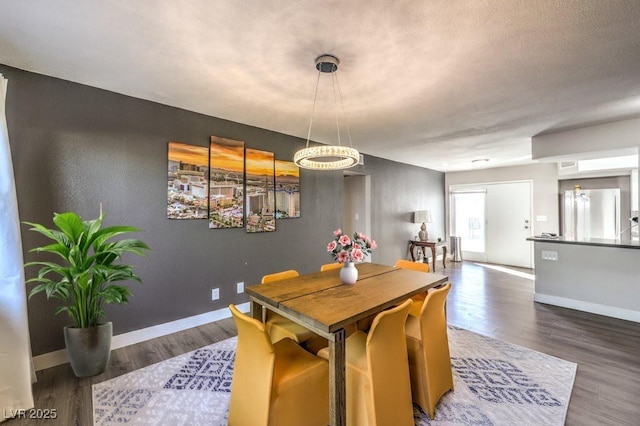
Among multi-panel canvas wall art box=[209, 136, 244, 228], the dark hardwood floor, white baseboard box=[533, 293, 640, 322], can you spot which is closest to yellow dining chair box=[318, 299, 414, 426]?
the dark hardwood floor

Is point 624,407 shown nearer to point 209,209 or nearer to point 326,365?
point 326,365

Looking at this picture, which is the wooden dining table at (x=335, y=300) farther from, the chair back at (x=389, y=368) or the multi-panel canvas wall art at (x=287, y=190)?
the multi-panel canvas wall art at (x=287, y=190)

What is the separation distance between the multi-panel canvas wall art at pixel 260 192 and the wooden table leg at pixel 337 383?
92.3 inches

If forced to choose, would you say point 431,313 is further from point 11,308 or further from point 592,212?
point 592,212

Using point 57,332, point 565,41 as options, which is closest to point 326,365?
point 57,332

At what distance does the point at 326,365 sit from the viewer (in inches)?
62.4

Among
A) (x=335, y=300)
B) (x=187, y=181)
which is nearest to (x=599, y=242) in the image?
(x=335, y=300)

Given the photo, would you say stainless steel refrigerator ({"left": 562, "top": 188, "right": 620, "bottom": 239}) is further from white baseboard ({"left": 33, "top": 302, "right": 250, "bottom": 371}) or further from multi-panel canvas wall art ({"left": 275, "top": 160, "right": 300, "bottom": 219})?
white baseboard ({"left": 33, "top": 302, "right": 250, "bottom": 371})

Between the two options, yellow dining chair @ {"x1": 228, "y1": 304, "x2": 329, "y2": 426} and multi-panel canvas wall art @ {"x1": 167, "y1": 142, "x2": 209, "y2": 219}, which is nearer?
yellow dining chair @ {"x1": 228, "y1": 304, "x2": 329, "y2": 426}

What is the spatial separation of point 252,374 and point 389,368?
742 millimetres

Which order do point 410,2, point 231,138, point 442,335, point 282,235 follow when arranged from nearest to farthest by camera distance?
point 410,2 < point 442,335 < point 231,138 < point 282,235

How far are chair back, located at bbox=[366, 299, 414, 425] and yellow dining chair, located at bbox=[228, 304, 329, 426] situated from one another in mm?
316

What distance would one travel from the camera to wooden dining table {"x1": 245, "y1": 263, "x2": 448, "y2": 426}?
1.38m

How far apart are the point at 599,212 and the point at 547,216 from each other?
2.79 ft
